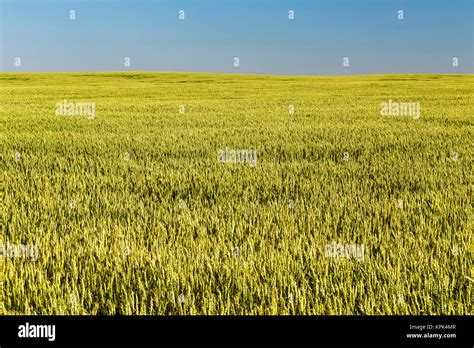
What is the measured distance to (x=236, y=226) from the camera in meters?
4.68

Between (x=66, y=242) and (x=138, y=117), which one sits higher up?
(x=138, y=117)

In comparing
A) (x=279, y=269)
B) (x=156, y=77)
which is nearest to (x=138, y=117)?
(x=279, y=269)

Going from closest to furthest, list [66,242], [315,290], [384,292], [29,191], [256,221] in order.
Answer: [384,292]
[315,290]
[66,242]
[256,221]
[29,191]

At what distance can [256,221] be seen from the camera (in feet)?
16.1

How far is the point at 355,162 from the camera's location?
8.65 m

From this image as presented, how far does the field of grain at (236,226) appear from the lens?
322 centimetres

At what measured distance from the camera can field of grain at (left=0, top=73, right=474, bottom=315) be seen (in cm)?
322

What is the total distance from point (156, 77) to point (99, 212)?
46.6 meters

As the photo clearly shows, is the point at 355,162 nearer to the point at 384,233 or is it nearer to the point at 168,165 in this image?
the point at 168,165

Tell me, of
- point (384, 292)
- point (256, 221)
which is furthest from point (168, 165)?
point (384, 292)

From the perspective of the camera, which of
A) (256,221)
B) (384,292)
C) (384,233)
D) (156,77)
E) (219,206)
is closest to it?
(384,292)

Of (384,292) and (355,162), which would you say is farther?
(355,162)

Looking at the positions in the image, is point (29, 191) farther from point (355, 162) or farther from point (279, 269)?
point (355, 162)

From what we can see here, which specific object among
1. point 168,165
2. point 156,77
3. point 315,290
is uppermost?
point 156,77
